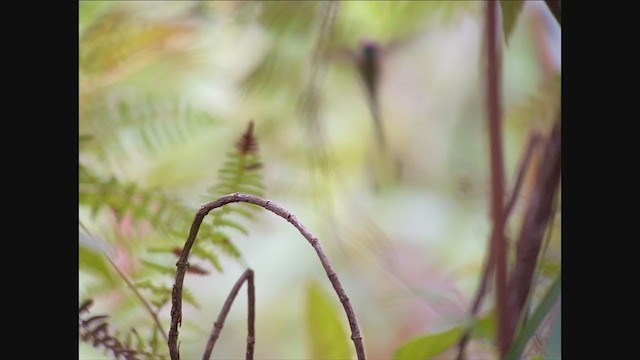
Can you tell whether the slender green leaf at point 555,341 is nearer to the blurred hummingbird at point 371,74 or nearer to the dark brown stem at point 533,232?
the dark brown stem at point 533,232

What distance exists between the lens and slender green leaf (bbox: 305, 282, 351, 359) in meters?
0.36

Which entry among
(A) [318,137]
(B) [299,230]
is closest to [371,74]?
(A) [318,137]

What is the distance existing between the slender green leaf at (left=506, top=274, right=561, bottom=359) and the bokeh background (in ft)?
0.44

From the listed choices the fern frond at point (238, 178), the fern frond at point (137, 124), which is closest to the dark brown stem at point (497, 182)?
the fern frond at point (238, 178)

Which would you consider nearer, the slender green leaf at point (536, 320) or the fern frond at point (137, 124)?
the slender green leaf at point (536, 320)

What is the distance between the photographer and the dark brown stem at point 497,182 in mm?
343

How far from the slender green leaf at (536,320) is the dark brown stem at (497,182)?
44mm

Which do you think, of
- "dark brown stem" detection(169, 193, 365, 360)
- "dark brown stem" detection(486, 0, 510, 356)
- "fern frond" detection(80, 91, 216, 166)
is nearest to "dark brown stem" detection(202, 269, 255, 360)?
"dark brown stem" detection(169, 193, 365, 360)
